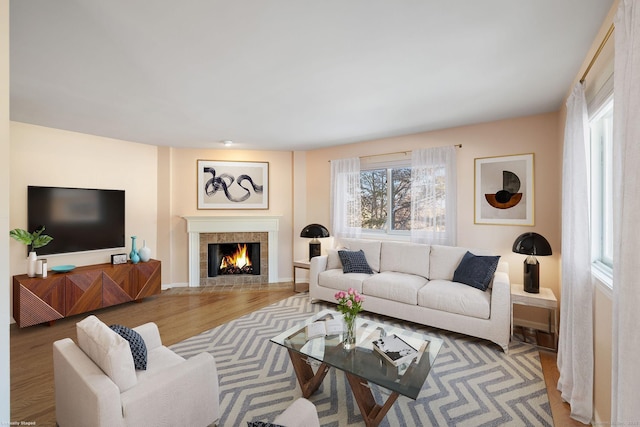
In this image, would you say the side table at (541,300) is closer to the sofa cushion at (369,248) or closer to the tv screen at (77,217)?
the sofa cushion at (369,248)

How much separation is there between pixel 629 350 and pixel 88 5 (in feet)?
9.60

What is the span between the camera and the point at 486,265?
324 cm

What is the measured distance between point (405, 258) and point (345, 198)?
1504mm

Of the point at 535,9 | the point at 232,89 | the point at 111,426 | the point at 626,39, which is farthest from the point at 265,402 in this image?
the point at 535,9

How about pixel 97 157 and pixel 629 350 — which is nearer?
pixel 629 350

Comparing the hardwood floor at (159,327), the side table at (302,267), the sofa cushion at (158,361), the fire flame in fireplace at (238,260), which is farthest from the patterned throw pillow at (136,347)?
the fire flame in fireplace at (238,260)

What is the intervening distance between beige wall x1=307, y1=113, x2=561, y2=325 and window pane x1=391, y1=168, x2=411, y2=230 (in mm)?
407

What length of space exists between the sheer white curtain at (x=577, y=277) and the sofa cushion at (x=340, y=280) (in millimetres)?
2113

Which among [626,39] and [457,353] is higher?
[626,39]

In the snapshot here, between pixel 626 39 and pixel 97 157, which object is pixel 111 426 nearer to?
pixel 626 39

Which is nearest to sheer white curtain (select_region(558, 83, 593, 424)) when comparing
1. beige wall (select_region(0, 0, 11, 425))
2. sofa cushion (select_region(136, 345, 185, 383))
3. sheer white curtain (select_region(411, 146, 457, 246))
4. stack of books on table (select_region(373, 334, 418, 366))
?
stack of books on table (select_region(373, 334, 418, 366))

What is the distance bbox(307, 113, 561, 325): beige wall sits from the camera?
3285mm

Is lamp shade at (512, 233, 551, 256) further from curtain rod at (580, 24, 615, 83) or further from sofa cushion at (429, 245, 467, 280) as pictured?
curtain rod at (580, 24, 615, 83)

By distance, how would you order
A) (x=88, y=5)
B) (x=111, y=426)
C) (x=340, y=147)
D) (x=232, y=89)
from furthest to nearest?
1. (x=340, y=147)
2. (x=232, y=89)
3. (x=88, y=5)
4. (x=111, y=426)
